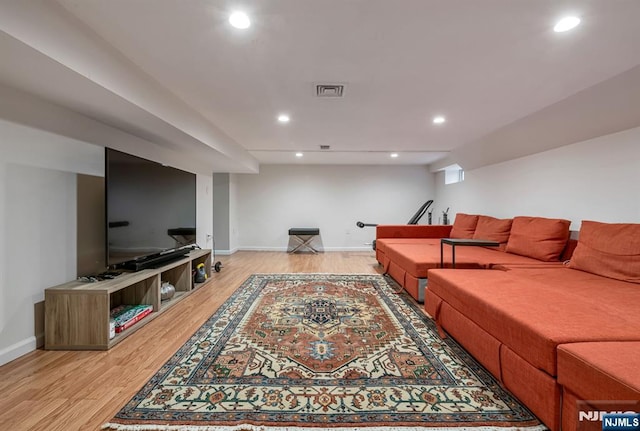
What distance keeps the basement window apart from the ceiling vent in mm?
4127

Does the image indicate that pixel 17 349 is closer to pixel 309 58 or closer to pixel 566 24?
pixel 309 58

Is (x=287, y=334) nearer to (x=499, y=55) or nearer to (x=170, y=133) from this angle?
(x=170, y=133)

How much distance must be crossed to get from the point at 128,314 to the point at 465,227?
4.67 metres

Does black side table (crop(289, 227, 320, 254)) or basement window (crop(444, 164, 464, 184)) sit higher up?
basement window (crop(444, 164, 464, 184))

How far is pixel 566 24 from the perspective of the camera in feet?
5.01

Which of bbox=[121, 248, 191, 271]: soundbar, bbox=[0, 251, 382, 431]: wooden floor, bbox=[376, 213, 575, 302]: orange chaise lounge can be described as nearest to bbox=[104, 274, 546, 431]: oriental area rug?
bbox=[0, 251, 382, 431]: wooden floor

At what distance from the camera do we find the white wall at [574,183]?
2439mm

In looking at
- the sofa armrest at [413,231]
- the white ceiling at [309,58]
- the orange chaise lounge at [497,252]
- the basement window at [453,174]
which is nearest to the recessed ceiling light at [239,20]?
the white ceiling at [309,58]

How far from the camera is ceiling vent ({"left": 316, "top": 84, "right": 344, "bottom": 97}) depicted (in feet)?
7.66

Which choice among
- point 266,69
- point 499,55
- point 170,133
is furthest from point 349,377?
point 170,133

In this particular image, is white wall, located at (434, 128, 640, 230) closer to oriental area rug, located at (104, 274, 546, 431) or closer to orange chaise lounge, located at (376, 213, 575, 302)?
orange chaise lounge, located at (376, 213, 575, 302)

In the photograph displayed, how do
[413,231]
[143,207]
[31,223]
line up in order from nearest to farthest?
[31,223] → [143,207] → [413,231]

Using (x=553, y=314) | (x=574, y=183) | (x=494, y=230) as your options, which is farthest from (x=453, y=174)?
(x=553, y=314)

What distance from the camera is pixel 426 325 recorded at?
2406 mm
